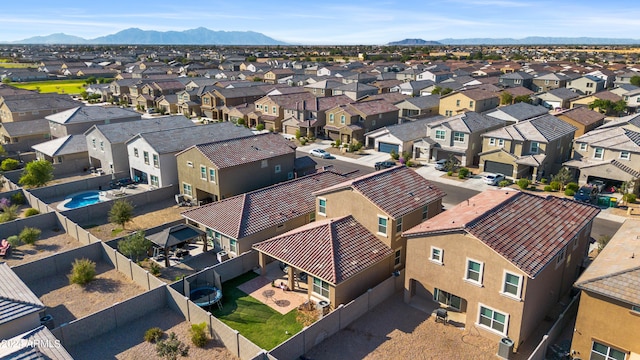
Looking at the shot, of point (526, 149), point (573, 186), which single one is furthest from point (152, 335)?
point (526, 149)

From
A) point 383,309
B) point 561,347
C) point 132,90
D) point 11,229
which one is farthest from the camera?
point 132,90

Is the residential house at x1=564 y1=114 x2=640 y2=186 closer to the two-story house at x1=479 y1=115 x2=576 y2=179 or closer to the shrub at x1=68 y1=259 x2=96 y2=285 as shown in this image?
the two-story house at x1=479 y1=115 x2=576 y2=179

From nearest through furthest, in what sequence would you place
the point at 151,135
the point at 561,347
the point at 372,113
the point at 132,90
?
1. the point at 561,347
2. the point at 151,135
3. the point at 372,113
4. the point at 132,90

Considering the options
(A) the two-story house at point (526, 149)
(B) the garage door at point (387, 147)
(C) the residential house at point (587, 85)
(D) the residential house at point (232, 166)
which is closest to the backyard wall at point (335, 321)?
(D) the residential house at point (232, 166)

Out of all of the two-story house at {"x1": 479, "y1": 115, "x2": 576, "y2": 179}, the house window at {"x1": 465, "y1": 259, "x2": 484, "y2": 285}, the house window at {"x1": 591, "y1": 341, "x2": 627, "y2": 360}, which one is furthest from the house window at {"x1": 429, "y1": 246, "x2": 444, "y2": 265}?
the two-story house at {"x1": 479, "y1": 115, "x2": 576, "y2": 179}

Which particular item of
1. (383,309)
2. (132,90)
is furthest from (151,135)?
(132,90)

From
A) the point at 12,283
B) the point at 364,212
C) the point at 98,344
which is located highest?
the point at 364,212

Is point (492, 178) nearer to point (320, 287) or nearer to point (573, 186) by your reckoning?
point (573, 186)

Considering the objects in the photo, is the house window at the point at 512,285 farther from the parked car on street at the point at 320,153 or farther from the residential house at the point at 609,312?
the parked car on street at the point at 320,153

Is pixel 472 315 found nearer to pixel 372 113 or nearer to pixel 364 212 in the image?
pixel 364 212
